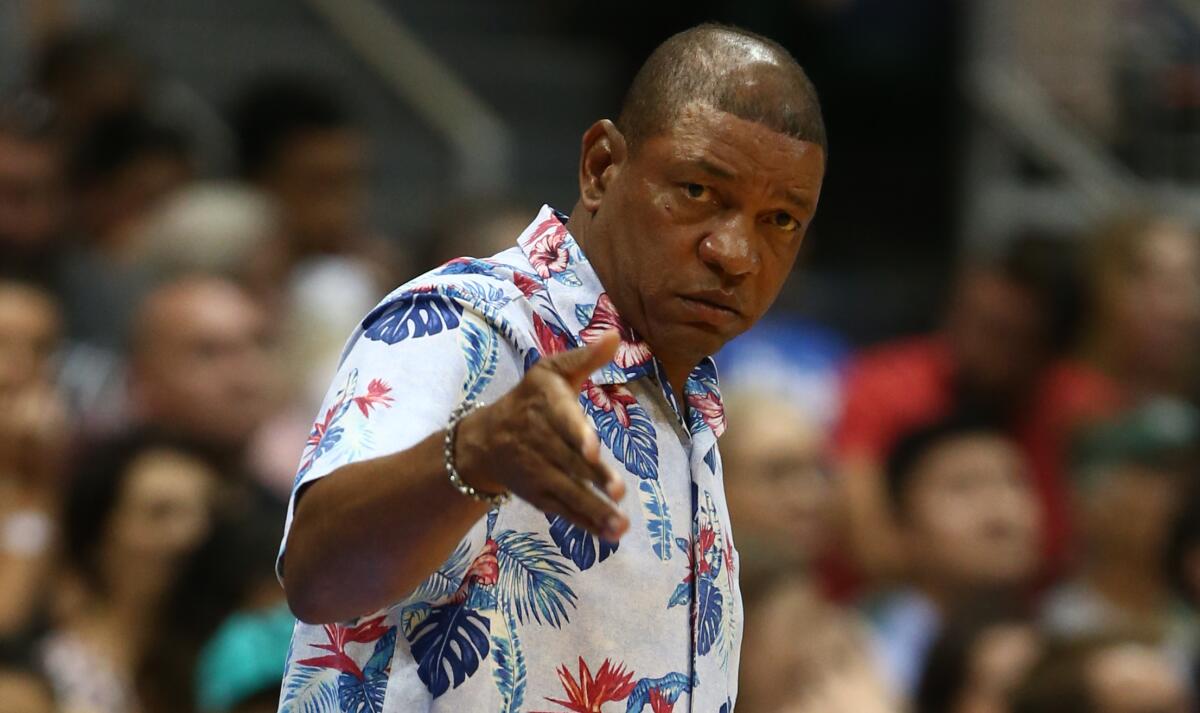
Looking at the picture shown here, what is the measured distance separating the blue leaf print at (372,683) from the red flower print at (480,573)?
0.08 meters

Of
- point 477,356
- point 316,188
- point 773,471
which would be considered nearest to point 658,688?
point 477,356

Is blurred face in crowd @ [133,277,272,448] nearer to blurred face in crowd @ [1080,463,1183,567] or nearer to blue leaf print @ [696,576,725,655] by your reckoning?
blurred face in crowd @ [1080,463,1183,567]

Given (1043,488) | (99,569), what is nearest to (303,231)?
(99,569)

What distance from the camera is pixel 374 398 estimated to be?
1933mm

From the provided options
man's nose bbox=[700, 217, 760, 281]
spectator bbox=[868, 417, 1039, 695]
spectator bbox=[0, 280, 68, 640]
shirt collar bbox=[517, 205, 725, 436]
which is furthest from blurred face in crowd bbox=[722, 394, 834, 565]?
man's nose bbox=[700, 217, 760, 281]

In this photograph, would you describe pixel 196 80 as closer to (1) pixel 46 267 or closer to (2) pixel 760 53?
(1) pixel 46 267

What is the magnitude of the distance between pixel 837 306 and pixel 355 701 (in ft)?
20.7

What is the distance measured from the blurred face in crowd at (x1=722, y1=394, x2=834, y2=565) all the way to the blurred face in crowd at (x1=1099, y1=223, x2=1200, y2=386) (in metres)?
1.40

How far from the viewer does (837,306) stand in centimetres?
818

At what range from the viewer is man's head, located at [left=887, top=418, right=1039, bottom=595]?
19.0 feet

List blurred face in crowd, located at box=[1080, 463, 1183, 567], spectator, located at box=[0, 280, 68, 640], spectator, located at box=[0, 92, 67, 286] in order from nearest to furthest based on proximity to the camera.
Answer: spectator, located at box=[0, 280, 68, 640], spectator, located at box=[0, 92, 67, 286], blurred face in crowd, located at box=[1080, 463, 1183, 567]

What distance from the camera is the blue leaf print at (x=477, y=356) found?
1970 millimetres

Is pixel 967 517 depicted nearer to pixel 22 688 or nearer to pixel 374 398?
pixel 22 688

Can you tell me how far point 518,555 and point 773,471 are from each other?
3.63m
